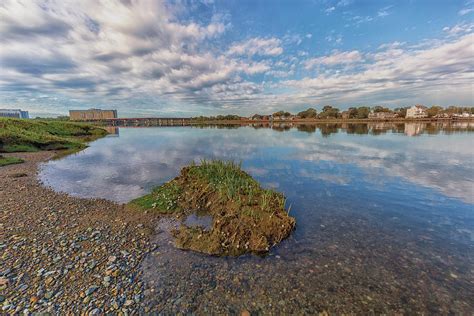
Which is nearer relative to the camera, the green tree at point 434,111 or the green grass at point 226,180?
the green grass at point 226,180

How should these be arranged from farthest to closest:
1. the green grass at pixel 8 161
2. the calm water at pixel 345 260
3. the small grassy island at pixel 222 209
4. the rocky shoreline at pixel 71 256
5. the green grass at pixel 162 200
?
1. the green grass at pixel 8 161
2. the green grass at pixel 162 200
3. the small grassy island at pixel 222 209
4. the calm water at pixel 345 260
5. the rocky shoreline at pixel 71 256

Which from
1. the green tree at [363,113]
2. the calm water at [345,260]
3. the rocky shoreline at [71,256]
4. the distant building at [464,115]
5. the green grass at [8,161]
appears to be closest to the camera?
the rocky shoreline at [71,256]

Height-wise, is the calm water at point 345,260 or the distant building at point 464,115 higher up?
the distant building at point 464,115

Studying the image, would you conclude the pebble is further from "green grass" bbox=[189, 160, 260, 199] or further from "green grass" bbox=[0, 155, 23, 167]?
"green grass" bbox=[0, 155, 23, 167]

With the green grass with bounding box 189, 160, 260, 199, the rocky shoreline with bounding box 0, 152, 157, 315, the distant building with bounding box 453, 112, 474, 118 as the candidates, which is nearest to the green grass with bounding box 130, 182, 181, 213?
the rocky shoreline with bounding box 0, 152, 157, 315

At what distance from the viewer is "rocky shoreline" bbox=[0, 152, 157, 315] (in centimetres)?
481

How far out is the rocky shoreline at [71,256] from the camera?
481 centimetres

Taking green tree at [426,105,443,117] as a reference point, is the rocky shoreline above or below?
A: below

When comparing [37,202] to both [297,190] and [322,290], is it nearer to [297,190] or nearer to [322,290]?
[322,290]

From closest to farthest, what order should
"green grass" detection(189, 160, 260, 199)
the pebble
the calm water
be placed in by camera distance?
the pebble
the calm water
"green grass" detection(189, 160, 260, 199)

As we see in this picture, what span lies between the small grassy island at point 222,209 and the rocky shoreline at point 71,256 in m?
1.31

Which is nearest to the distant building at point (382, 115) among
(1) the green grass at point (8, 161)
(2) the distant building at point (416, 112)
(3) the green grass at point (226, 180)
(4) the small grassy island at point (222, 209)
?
(2) the distant building at point (416, 112)

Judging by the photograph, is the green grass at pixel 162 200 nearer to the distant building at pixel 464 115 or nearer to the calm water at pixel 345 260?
the calm water at pixel 345 260

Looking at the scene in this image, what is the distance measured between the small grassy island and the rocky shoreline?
4.28 feet
